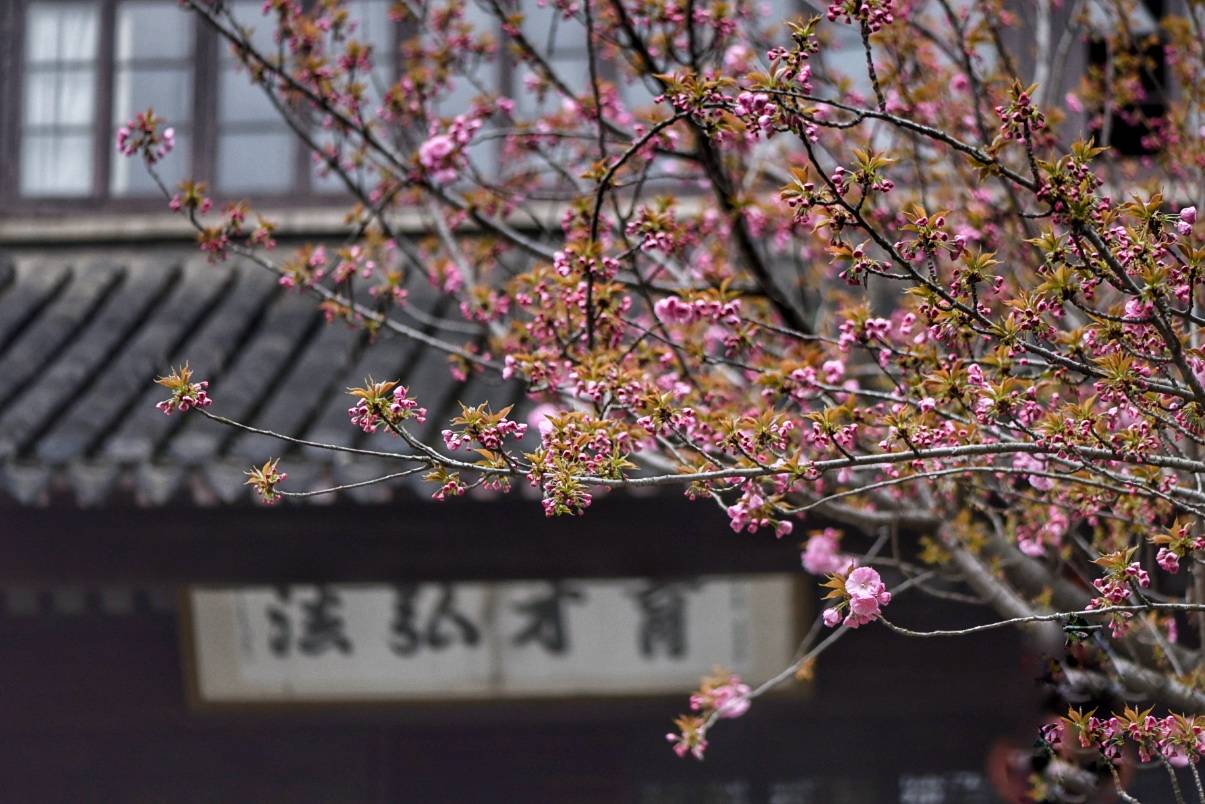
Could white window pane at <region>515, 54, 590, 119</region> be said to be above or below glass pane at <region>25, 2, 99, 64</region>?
below

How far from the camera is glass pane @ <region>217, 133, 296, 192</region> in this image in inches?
342

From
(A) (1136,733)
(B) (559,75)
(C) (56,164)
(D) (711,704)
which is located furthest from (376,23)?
(A) (1136,733)

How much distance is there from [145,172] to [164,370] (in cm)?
209

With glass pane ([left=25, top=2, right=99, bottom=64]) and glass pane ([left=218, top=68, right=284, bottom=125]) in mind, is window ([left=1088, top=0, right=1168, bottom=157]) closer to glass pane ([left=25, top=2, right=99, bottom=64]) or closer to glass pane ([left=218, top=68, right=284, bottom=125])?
glass pane ([left=218, top=68, right=284, bottom=125])

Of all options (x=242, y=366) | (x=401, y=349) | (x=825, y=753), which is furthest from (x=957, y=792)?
(x=242, y=366)

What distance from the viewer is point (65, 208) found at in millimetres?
8719

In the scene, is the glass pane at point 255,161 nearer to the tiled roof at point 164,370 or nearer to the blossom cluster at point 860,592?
the tiled roof at point 164,370

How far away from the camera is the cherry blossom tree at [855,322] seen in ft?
10.3

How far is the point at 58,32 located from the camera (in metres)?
9.01

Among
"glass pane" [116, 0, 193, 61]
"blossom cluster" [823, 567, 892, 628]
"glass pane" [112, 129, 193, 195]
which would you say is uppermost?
"glass pane" [116, 0, 193, 61]

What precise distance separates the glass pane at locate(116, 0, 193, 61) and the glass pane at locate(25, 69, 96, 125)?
0.91ft

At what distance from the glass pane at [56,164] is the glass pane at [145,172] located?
17 centimetres

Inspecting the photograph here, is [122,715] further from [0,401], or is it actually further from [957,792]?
[957,792]

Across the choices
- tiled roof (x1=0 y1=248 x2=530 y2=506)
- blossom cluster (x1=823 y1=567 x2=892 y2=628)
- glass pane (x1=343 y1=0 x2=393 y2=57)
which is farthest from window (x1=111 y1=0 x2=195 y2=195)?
blossom cluster (x1=823 y1=567 x2=892 y2=628)
